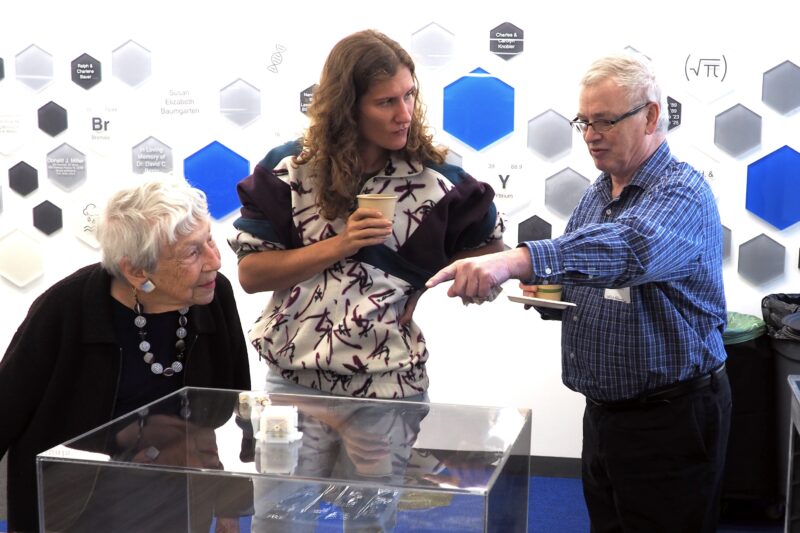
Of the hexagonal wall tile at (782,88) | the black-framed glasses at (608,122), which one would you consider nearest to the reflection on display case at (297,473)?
the black-framed glasses at (608,122)

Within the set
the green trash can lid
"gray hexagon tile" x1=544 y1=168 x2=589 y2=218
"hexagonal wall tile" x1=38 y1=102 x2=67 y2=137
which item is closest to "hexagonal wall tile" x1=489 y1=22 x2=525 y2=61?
"gray hexagon tile" x1=544 y1=168 x2=589 y2=218

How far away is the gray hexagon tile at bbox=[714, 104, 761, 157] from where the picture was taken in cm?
400

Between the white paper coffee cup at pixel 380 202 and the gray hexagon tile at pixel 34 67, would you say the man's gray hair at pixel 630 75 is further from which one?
the gray hexagon tile at pixel 34 67

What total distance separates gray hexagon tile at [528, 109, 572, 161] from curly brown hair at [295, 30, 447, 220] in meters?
1.92

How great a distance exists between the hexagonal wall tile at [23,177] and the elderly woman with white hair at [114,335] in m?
2.40

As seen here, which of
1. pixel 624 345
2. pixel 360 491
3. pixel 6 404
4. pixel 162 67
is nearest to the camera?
pixel 360 491

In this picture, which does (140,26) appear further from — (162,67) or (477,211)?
(477,211)

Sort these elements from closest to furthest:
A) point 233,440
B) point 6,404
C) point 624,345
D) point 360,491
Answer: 1. point 360,491
2. point 233,440
3. point 6,404
4. point 624,345

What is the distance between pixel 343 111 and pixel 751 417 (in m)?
2.42

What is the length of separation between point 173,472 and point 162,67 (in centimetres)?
310

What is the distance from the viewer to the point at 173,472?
1.52 metres

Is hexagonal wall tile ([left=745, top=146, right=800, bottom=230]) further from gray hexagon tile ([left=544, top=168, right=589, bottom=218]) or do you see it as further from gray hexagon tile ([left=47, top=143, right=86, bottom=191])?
gray hexagon tile ([left=47, top=143, right=86, bottom=191])

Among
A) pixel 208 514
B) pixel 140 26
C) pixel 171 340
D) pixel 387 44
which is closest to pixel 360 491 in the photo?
pixel 208 514

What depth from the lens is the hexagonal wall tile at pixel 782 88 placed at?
12.9 feet
